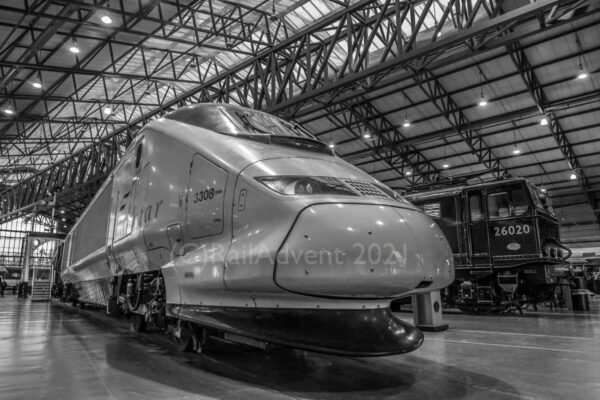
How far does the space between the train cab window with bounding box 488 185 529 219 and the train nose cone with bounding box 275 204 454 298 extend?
25.5 feet

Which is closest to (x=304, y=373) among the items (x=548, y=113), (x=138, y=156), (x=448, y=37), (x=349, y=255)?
(x=349, y=255)

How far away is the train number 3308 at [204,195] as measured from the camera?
3.76 metres

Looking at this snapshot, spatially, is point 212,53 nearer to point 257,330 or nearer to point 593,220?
point 257,330

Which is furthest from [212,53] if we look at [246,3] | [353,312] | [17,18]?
[353,312]

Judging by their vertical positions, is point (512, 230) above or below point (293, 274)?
above

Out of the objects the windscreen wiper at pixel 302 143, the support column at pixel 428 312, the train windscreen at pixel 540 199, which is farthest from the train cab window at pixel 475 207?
the windscreen wiper at pixel 302 143

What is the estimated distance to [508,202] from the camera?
388 inches

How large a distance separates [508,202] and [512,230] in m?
0.67

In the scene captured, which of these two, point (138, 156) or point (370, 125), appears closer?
point (138, 156)

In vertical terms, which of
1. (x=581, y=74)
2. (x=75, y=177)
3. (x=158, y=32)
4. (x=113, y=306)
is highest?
(x=158, y=32)

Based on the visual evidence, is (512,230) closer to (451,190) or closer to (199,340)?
(451,190)

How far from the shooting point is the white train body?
115 inches

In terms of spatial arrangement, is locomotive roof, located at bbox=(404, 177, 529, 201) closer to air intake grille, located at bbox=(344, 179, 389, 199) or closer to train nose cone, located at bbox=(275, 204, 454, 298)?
air intake grille, located at bbox=(344, 179, 389, 199)

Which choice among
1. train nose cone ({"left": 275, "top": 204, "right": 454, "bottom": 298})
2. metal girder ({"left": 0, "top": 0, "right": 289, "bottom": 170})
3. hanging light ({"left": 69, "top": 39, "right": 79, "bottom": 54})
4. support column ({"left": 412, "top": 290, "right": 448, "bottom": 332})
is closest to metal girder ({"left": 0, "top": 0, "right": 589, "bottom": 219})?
metal girder ({"left": 0, "top": 0, "right": 289, "bottom": 170})
